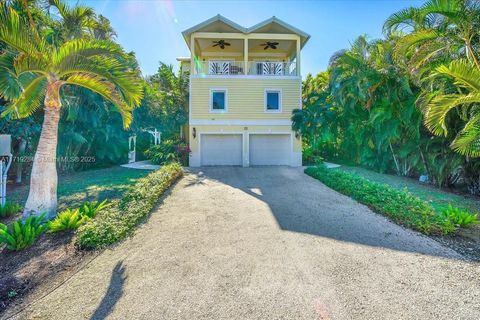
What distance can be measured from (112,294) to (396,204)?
247 inches

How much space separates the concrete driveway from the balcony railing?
11.3 metres

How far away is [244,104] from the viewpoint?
1414cm

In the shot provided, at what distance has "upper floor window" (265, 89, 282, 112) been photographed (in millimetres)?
14289

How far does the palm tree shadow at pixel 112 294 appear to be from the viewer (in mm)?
2588

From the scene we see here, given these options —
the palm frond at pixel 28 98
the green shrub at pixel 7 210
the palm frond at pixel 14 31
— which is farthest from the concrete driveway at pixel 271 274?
the palm frond at pixel 14 31

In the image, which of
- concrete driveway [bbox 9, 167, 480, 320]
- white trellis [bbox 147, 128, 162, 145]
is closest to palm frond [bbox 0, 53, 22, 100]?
concrete driveway [bbox 9, 167, 480, 320]

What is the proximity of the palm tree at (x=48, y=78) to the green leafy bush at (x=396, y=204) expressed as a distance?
6.68m

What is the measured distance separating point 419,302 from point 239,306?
83.6 inches

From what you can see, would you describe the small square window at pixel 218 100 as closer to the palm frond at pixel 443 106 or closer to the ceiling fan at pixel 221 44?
the ceiling fan at pixel 221 44

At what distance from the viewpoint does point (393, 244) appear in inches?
167

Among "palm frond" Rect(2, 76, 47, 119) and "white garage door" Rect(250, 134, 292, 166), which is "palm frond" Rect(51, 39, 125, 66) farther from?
"white garage door" Rect(250, 134, 292, 166)

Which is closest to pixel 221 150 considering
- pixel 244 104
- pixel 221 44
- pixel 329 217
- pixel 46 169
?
pixel 244 104

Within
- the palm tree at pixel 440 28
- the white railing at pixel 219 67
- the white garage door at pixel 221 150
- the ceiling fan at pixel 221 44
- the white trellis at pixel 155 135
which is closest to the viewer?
the palm tree at pixel 440 28

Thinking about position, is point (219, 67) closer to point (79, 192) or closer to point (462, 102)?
point (79, 192)
